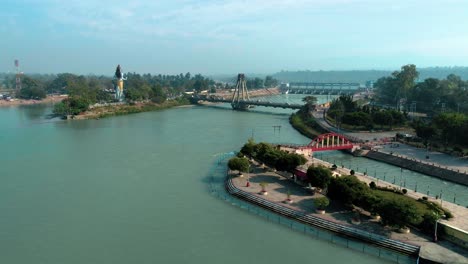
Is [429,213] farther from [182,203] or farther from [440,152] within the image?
[440,152]

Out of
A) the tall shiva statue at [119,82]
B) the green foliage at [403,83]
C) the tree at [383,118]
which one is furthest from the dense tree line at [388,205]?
the tall shiva statue at [119,82]

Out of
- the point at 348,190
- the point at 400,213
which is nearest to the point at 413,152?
the point at 348,190

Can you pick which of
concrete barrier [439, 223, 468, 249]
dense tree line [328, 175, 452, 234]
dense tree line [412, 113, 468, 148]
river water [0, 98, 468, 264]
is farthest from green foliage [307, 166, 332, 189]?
dense tree line [412, 113, 468, 148]

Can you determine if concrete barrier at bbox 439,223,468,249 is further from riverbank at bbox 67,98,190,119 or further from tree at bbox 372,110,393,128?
riverbank at bbox 67,98,190,119

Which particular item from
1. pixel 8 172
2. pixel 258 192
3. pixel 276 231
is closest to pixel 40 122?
pixel 8 172

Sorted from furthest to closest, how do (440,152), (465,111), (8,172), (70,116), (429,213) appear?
(70,116), (465,111), (440,152), (8,172), (429,213)

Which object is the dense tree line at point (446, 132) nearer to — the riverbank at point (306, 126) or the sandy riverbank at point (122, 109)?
the riverbank at point (306, 126)
